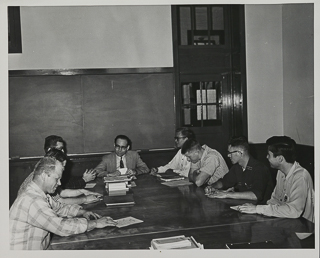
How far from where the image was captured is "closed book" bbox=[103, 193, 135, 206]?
2.66m

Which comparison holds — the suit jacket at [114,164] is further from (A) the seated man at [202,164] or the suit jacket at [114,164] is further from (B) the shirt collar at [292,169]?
(B) the shirt collar at [292,169]

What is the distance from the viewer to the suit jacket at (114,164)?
414 cm

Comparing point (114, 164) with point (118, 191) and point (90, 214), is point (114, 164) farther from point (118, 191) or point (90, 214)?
point (90, 214)

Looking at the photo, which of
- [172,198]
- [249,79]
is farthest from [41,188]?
[249,79]

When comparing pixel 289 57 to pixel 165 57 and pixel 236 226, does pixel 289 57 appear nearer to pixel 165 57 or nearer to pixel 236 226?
pixel 165 57

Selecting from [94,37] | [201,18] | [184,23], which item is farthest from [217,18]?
[94,37]

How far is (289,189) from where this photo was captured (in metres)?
2.45

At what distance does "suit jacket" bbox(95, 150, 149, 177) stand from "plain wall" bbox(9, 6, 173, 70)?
1314 mm

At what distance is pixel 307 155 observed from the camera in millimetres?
4184

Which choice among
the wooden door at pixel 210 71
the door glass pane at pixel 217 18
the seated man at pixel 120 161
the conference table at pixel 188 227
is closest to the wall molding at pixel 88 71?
the wooden door at pixel 210 71

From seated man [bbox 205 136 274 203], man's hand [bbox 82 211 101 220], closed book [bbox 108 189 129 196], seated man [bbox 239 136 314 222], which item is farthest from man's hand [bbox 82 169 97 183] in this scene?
seated man [bbox 239 136 314 222]

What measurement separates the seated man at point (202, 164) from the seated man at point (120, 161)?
0.84 metres

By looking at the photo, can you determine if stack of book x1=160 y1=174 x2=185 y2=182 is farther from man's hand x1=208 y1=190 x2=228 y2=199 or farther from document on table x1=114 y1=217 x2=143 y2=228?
document on table x1=114 y1=217 x2=143 y2=228

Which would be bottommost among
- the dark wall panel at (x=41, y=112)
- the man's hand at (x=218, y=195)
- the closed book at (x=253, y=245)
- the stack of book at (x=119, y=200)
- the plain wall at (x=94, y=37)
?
the closed book at (x=253, y=245)
